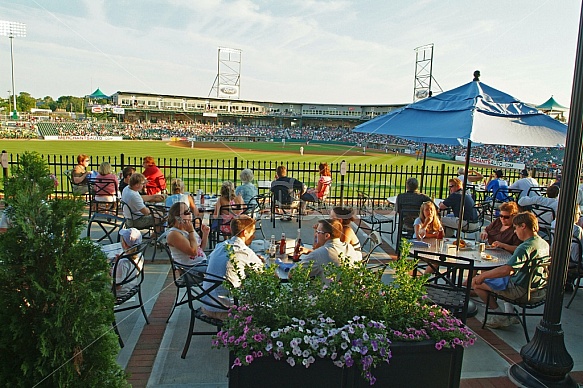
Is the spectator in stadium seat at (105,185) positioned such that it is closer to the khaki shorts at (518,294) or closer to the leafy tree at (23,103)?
the khaki shorts at (518,294)

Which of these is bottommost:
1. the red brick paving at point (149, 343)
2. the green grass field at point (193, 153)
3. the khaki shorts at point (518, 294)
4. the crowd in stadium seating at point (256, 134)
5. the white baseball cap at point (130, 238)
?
the red brick paving at point (149, 343)

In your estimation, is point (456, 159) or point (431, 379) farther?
point (456, 159)

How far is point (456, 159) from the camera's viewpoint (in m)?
37.8

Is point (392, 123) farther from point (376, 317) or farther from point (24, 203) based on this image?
point (24, 203)

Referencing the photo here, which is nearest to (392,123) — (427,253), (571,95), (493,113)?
(493,113)

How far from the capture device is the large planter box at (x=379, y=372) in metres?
2.44

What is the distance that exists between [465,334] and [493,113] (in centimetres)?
275

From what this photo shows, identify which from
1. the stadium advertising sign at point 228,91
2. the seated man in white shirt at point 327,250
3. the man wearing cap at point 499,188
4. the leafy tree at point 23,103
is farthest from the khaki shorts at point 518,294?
the leafy tree at point 23,103

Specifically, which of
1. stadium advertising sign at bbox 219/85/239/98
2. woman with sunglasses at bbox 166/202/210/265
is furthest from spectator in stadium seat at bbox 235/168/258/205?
stadium advertising sign at bbox 219/85/239/98

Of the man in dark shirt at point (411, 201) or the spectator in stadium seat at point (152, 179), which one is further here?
the spectator in stadium seat at point (152, 179)

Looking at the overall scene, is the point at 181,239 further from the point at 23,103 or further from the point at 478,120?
the point at 23,103

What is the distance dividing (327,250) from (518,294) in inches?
83.1

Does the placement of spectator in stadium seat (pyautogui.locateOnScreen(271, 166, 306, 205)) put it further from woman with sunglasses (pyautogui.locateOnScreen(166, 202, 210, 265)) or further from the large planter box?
the large planter box

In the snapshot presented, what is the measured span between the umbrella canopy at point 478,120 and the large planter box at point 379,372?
208cm
